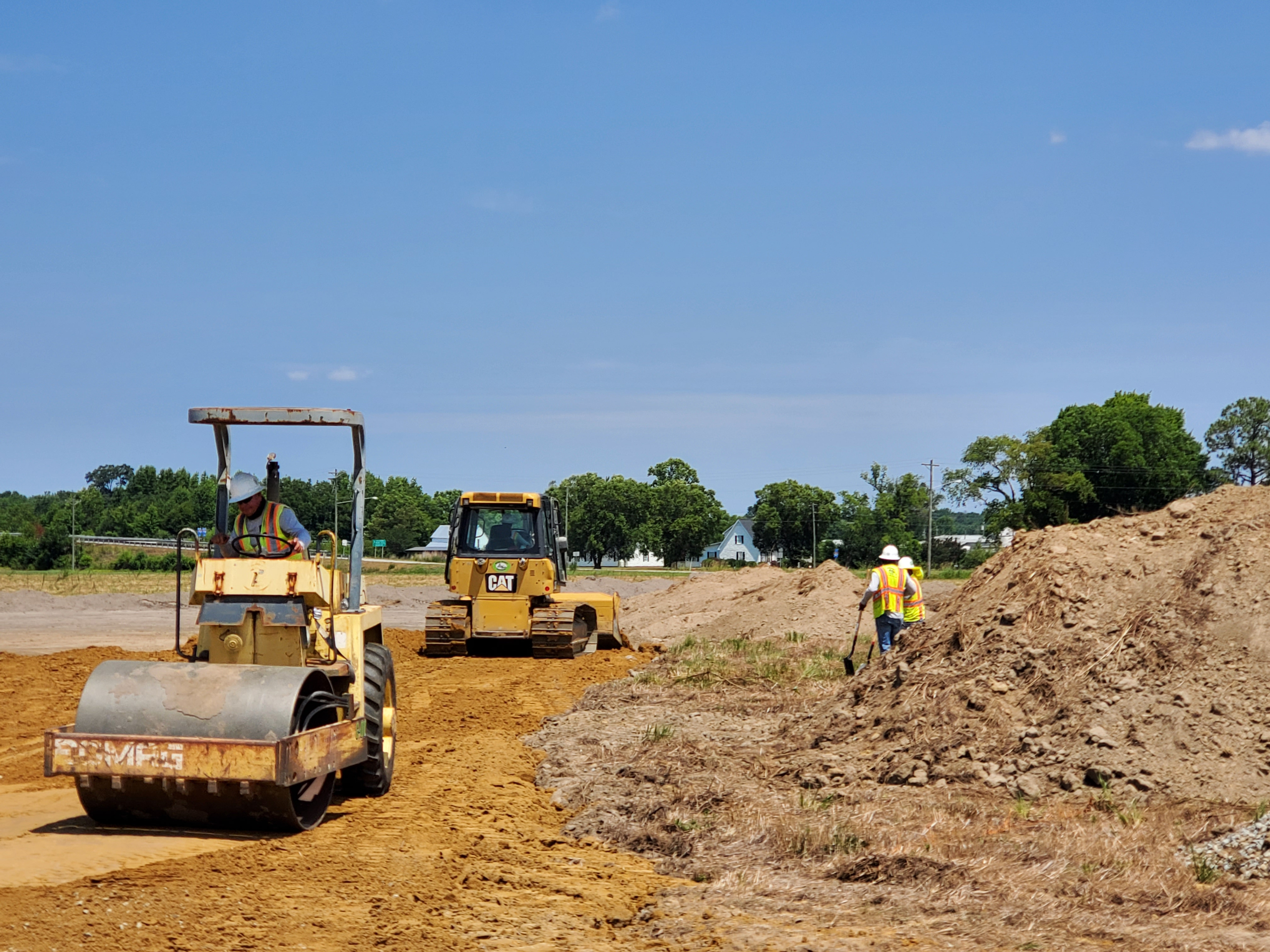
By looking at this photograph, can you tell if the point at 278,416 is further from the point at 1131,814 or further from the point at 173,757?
the point at 1131,814

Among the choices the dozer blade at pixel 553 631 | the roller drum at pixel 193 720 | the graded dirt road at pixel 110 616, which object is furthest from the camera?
the graded dirt road at pixel 110 616

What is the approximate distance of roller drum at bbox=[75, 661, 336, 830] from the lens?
24.4 ft

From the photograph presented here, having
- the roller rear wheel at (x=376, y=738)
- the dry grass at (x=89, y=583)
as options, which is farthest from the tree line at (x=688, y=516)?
the roller rear wheel at (x=376, y=738)

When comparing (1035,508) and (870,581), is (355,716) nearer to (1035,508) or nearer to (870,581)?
(870,581)

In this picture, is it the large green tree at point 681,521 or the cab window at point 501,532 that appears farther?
the large green tree at point 681,521

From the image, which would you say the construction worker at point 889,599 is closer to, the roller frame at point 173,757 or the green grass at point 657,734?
the green grass at point 657,734

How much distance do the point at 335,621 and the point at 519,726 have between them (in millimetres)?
5511

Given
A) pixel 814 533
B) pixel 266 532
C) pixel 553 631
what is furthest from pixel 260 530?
pixel 814 533

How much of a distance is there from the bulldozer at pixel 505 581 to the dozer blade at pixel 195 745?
13.1m

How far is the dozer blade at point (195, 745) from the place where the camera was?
24.0 feet

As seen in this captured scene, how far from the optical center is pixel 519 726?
1389 centimetres

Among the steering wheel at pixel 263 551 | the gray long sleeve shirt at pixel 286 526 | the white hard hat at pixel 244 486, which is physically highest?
the white hard hat at pixel 244 486

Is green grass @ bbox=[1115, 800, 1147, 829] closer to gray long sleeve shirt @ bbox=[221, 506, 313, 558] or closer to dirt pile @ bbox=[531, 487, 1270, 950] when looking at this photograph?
dirt pile @ bbox=[531, 487, 1270, 950]

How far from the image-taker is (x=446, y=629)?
2142 centimetres
